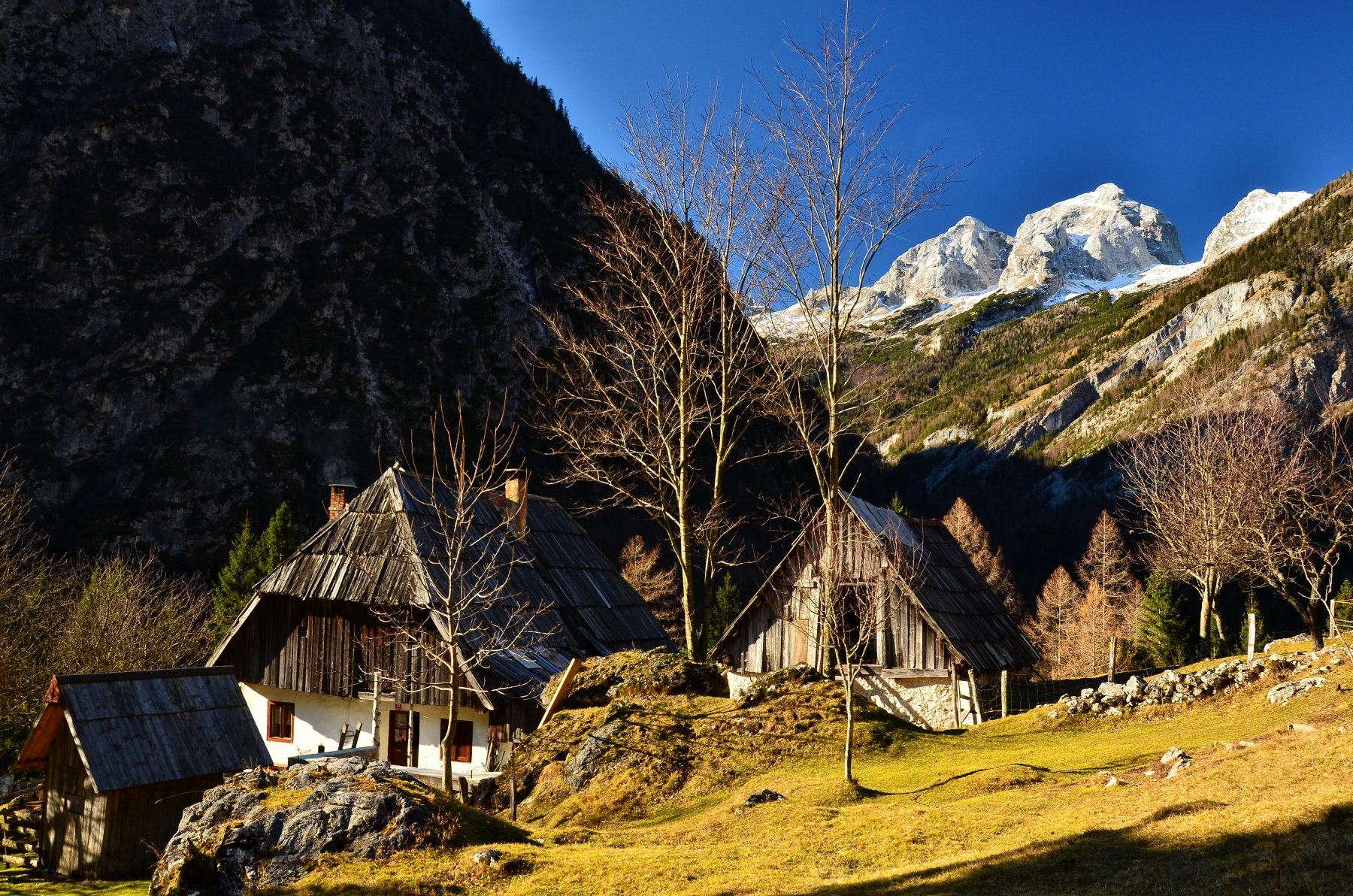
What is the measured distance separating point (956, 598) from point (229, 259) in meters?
81.7

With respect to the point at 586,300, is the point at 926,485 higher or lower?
higher

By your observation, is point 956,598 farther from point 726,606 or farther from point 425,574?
point 726,606

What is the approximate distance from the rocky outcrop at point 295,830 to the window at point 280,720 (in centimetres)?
1652

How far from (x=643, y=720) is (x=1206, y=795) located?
31.9 ft

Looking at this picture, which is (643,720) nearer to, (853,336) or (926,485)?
(853,336)

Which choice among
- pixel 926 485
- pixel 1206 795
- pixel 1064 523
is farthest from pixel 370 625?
pixel 926 485

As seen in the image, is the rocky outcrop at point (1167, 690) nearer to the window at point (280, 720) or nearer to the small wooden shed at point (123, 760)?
the small wooden shed at point (123, 760)

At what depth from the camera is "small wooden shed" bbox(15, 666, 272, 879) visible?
672 inches

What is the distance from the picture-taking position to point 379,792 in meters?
10.3

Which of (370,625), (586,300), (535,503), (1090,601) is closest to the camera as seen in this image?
(586,300)

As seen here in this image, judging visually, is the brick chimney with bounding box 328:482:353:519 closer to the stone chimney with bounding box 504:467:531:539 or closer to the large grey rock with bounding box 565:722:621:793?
the stone chimney with bounding box 504:467:531:539

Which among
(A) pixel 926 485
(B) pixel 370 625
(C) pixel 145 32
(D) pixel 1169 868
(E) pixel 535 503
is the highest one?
(C) pixel 145 32

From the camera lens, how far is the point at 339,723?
2511 cm

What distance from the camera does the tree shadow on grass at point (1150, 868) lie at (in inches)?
277
